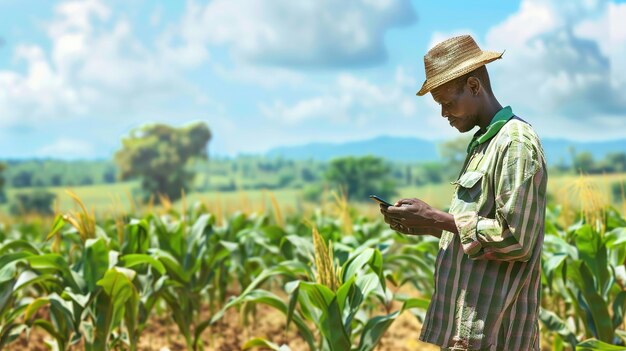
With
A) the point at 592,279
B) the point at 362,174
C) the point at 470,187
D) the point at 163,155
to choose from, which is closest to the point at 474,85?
the point at 470,187

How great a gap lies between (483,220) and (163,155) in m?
40.5

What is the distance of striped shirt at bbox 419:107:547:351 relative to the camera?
2641 mm

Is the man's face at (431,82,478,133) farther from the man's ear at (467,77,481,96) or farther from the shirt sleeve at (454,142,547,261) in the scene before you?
the shirt sleeve at (454,142,547,261)

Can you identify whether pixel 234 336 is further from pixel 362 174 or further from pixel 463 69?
pixel 362 174

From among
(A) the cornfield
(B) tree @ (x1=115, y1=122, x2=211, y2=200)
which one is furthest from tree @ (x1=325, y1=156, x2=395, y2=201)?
(A) the cornfield

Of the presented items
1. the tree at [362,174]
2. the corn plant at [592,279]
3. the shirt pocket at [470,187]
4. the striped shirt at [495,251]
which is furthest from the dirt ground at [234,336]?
the tree at [362,174]

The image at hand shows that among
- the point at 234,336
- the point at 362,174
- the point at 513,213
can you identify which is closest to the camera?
the point at 513,213

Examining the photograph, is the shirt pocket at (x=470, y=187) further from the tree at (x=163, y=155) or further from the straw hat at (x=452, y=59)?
the tree at (x=163, y=155)

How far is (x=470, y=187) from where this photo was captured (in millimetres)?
2787

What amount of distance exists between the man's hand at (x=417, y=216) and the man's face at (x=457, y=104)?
345 millimetres

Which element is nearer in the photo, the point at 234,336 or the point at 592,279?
the point at 592,279

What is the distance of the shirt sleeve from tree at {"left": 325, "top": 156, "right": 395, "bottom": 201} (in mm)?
36249

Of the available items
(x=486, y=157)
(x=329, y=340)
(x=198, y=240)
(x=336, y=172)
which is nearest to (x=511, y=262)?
(x=486, y=157)

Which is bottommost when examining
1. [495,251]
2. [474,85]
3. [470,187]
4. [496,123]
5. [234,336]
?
[234,336]
